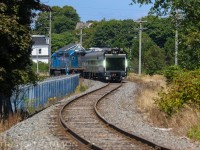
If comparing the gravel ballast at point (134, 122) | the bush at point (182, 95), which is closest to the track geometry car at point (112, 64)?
the gravel ballast at point (134, 122)

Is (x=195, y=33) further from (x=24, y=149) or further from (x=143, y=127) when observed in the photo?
(x=24, y=149)

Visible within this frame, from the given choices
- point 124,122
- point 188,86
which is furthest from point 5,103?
point 188,86

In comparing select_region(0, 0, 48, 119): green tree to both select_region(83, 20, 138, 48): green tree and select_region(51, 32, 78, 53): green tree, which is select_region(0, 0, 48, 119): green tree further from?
select_region(51, 32, 78, 53): green tree

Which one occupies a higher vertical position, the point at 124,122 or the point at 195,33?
the point at 195,33

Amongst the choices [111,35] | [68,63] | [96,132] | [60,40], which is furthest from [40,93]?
[60,40]

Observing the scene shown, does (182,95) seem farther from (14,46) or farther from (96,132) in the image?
(14,46)

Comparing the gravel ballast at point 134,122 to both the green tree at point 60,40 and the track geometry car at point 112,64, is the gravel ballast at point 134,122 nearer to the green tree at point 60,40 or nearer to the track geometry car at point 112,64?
the track geometry car at point 112,64

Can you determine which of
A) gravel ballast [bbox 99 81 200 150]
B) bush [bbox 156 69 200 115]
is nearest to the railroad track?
gravel ballast [bbox 99 81 200 150]

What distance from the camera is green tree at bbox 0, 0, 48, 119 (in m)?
Answer: 16.3

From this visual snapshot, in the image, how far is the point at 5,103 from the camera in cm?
1878

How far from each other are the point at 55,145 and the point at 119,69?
118 ft

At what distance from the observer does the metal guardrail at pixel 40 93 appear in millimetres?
20892

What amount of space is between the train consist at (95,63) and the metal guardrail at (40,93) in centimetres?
1063

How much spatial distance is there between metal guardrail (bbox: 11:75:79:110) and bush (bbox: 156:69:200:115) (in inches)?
248
